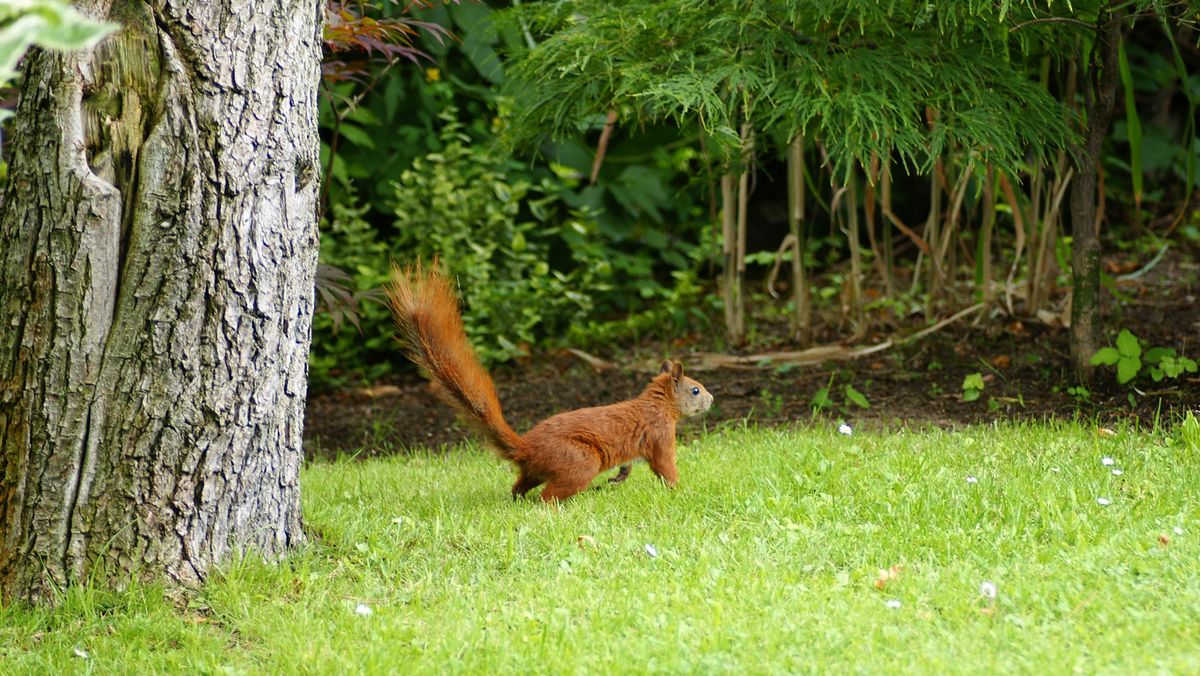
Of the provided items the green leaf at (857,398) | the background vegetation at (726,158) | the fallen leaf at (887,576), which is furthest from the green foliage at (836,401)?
the fallen leaf at (887,576)

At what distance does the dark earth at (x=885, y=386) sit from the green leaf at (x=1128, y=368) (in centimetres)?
11

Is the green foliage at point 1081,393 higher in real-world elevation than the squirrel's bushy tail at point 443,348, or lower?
lower

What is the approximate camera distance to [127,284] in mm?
3139

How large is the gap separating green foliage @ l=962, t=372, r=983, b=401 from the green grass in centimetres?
94

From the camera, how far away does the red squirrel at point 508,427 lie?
3873mm

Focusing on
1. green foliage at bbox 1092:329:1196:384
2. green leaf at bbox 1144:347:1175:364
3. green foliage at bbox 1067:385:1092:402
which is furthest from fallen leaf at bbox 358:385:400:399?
green leaf at bbox 1144:347:1175:364

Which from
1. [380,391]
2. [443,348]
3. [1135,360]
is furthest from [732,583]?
[380,391]

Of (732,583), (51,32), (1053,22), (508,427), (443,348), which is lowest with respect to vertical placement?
(732,583)

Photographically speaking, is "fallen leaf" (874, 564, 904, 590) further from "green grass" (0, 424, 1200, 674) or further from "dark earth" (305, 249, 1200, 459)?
"dark earth" (305, 249, 1200, 459)

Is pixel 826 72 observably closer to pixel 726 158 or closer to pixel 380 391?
pixel 726 158

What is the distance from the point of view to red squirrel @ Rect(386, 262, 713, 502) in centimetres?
387

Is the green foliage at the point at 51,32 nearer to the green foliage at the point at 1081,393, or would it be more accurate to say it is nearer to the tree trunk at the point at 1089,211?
the tree trunk at the point at 1089,211

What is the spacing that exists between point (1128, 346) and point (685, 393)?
2.00m

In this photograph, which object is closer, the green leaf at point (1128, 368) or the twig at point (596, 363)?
the green leaf at point (1128, 368)
